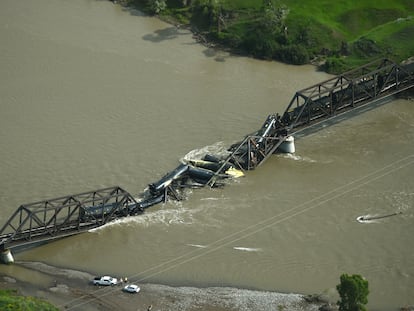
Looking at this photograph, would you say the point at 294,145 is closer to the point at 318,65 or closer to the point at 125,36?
the point at 318,65

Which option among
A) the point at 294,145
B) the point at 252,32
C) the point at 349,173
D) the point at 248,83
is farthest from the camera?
the point at 252,32

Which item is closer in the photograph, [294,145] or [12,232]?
[12,232]

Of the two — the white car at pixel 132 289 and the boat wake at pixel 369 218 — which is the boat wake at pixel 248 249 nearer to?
the white car at pixel 132 289

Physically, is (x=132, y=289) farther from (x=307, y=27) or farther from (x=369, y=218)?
(x=307, y=27)

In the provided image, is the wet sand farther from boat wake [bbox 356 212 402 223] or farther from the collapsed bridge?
boat wake [bbox 356 212 402 223]

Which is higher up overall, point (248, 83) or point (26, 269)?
point (248, 83)

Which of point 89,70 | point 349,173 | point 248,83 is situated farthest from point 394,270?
point 89,70
